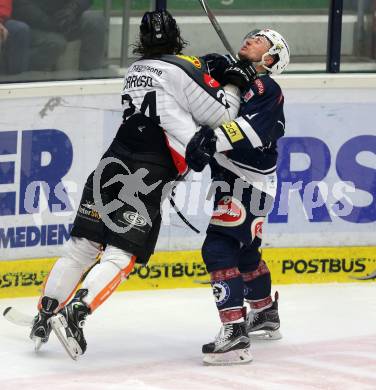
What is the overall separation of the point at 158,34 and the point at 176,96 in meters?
0.25

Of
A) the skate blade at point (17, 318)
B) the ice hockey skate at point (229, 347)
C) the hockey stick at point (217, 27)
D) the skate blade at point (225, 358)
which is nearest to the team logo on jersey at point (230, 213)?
the ice hockey skate at point (229, 347)

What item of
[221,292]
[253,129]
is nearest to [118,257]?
[221,292]

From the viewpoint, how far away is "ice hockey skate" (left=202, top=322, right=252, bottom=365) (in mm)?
5148

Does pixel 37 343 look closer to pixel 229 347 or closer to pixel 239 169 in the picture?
pixel 229 347

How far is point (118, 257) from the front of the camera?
504cm

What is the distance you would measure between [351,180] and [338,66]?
58 cm

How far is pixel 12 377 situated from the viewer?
4.86 metres

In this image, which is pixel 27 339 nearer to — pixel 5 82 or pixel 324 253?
pixel 5 82

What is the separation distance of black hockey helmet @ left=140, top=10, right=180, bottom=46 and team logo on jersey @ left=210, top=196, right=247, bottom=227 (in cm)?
68

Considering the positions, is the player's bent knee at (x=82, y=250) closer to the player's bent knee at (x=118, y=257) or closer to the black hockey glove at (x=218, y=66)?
the player's bent knee at (x=118, y=257)

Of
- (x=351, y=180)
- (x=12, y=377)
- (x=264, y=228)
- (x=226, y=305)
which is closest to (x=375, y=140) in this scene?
(x=351, y=180)

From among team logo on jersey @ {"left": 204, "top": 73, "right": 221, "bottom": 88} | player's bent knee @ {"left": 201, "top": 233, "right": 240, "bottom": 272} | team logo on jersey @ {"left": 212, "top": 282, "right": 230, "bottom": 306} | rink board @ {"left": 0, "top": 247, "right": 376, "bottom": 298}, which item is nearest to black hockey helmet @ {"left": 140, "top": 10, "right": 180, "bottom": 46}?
team logo on jersey @ {"left": 204, "top": 73, "right": 221, "bottom": 88}

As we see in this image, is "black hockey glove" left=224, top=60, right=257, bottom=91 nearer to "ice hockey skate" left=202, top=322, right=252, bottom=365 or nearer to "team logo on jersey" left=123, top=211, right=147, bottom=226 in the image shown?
"team logo on jersey" left=123, top=211, right=147, bottom=226

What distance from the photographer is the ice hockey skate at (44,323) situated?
5.15 meters
